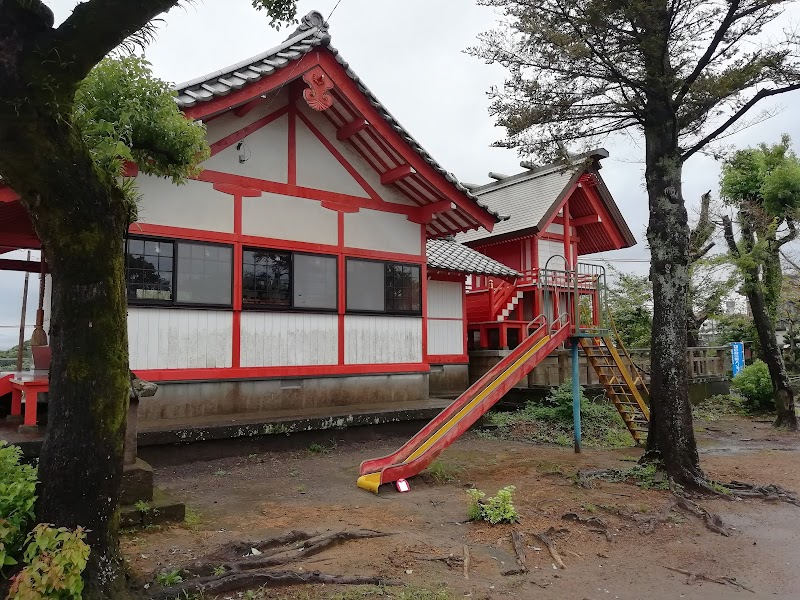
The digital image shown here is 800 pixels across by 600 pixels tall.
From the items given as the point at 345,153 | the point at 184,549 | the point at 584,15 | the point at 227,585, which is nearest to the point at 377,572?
the point at 227,585

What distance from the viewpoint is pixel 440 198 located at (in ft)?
39.3

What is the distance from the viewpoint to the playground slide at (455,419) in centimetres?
795

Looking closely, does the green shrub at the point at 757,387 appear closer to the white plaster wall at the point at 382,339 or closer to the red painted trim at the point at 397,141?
the red painted trim at the point at 397,141

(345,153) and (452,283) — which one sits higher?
(345,153)

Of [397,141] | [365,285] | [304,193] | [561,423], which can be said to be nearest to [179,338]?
[304,193]

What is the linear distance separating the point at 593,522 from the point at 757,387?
14049 mm

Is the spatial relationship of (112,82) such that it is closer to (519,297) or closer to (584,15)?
(584,15)

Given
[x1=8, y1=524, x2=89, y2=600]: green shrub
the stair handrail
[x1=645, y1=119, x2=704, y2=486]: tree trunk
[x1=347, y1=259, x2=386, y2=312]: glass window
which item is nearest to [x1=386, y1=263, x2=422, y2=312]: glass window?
[x1=347, y1=259, x2=386, y2=312]: glass window

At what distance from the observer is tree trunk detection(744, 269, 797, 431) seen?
14.6 metres

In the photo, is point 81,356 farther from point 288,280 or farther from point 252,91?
point 288,280

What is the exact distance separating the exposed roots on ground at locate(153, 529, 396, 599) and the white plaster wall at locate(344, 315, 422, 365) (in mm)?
6033

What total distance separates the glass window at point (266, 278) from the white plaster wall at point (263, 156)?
→ 1395 mm

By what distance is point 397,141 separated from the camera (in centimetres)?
1116

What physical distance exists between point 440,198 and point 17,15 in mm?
9162
